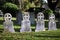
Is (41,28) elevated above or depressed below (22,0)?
below

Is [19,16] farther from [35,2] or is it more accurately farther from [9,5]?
[9,5]

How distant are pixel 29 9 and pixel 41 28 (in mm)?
6343

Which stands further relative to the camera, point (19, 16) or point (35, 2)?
point (35, 2)

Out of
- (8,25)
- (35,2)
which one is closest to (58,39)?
(8,25)

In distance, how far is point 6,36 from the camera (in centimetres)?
1152

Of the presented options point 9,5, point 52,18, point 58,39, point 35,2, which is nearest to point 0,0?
point 9,5

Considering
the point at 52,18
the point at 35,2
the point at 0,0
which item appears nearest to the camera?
the point at 52,18

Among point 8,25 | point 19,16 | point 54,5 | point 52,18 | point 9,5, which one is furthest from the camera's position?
point 54,5

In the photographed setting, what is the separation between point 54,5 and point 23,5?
48.7 feet

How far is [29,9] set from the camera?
75.4ft

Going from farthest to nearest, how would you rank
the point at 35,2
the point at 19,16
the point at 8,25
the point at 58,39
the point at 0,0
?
the point at 0,0 < the point at 35,2 < the point at 19,16 < the point at 8,25 < the point at 58,39

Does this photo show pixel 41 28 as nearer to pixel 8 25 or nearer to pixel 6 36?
pixel 8 25

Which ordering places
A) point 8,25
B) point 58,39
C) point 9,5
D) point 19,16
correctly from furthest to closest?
1. point 9,5
2. point 19,16
3. point 8,25
4. point 58,39

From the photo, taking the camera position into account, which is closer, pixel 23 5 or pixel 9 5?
pixel 23 5
